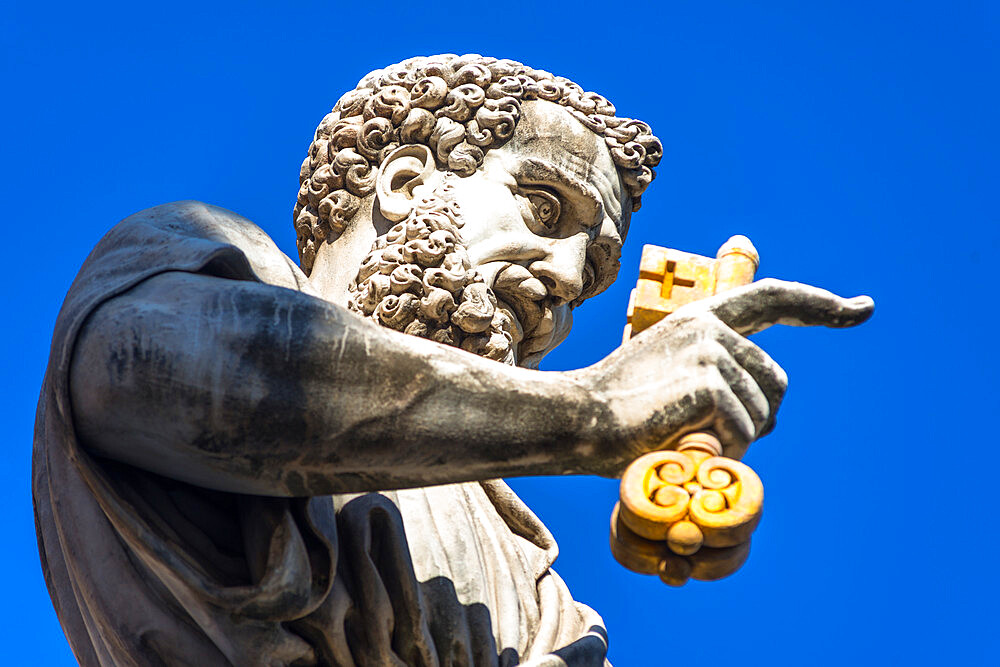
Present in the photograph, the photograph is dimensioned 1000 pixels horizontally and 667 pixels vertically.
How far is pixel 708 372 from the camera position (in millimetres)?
4102

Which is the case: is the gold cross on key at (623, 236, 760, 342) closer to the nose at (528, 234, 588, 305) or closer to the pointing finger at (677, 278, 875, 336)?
the pointing finger at (677, 278, 875, 336)

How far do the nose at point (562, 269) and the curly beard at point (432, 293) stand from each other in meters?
0.30

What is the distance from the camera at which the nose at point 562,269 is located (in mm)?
6090

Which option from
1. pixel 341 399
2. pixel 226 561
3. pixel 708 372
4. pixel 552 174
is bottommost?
pixel 226 561

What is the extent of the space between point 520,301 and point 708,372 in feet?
6.61

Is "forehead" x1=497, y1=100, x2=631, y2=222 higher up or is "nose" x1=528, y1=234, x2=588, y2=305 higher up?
"forehead" x1=497, y1=100, x2=631, y2=222

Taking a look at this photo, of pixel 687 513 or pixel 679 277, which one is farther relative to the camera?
pixel 679 277

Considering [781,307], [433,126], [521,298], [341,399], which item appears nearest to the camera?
[341,399]

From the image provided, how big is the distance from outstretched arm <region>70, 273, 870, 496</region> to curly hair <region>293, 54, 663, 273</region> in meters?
2.25

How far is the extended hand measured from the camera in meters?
4.08

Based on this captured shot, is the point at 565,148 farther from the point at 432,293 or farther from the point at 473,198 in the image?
the point at 432,293

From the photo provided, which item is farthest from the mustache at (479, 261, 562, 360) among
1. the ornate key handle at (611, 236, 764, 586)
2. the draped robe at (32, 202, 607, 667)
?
the ornate key handle at (611, 236, 764, 586)

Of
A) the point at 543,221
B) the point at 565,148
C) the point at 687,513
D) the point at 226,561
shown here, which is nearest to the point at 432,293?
the point at 543,221

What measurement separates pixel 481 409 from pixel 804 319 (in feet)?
3.11
